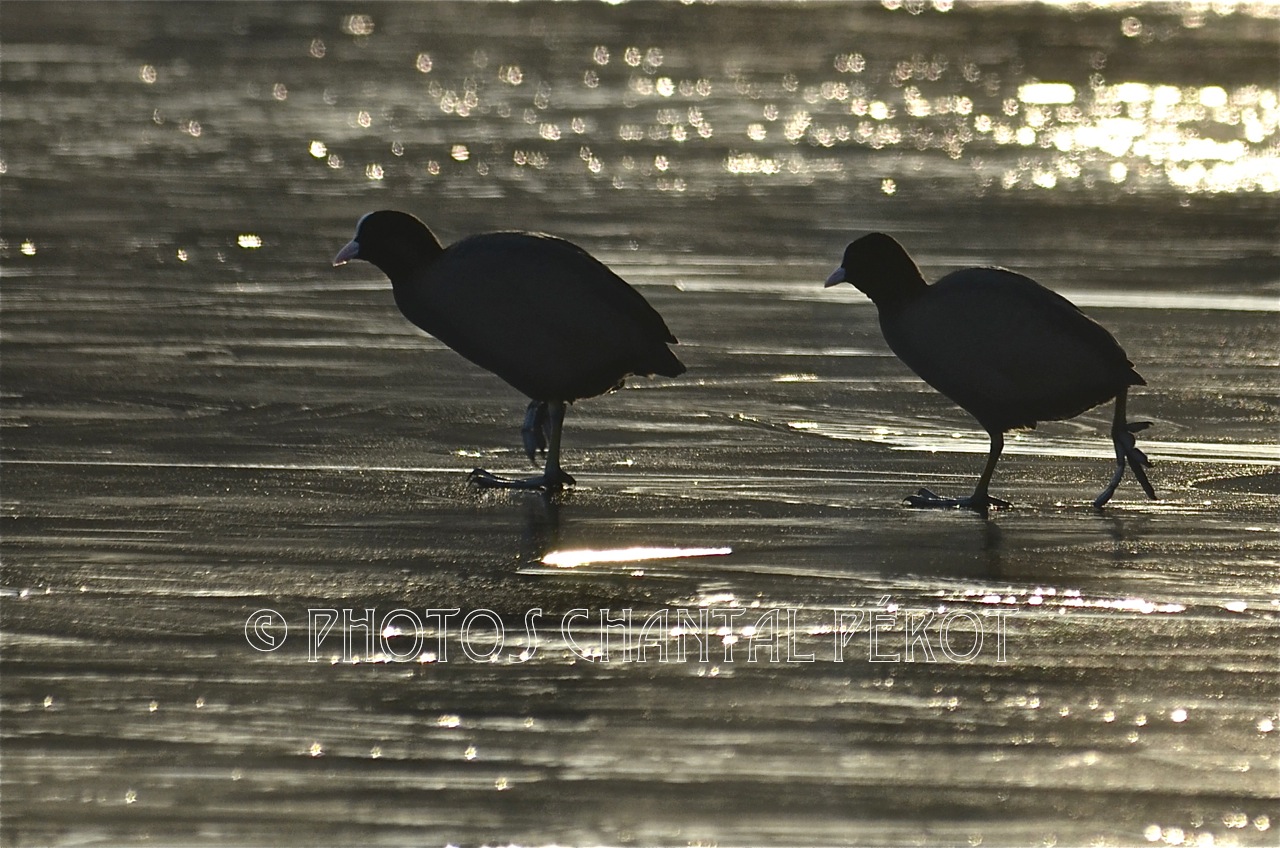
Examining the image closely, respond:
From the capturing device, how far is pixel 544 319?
904cm

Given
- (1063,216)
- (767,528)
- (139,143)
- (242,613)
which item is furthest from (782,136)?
(242,613)

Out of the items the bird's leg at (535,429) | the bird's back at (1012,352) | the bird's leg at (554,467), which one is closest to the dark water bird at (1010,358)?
the bird's back at (1012,352)

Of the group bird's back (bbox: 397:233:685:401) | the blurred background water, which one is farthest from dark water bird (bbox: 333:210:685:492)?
the blurred background water

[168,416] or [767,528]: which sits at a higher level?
[168,416]

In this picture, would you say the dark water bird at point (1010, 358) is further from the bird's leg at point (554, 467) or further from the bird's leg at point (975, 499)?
the bird's leg at point (554, 467)

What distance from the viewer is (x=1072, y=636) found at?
7.07 meters

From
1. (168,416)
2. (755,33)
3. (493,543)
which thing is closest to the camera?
(493,543)

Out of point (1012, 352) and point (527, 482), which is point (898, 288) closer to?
point (1012, 352)

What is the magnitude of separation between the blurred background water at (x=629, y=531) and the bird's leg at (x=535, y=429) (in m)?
0.29

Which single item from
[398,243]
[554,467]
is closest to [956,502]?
[554,467]

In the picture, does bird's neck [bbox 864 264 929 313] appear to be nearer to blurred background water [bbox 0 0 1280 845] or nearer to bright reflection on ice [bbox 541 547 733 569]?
blurred background water [bbox 0 0 1280 845]

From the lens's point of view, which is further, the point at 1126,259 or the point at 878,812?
the point at 1126,259

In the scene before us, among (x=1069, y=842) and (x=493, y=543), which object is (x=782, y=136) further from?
(x=1069, y=842)

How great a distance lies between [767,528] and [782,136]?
51.7 feet
